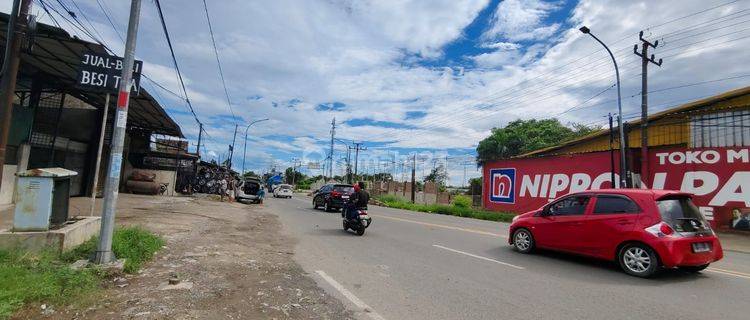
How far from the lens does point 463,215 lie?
2964 cm

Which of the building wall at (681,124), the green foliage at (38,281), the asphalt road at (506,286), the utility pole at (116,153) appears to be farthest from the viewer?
the building wall at (681,124)

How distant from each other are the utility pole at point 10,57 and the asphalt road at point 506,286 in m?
6.44

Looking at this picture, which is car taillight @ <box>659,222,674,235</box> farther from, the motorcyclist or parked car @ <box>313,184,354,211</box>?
parked car @ <box>313,184,354,211</box>

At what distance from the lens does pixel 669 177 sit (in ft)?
69.1

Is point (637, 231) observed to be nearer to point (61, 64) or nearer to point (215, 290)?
point (215, 290)

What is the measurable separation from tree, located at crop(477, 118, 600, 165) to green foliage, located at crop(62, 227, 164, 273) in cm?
5199

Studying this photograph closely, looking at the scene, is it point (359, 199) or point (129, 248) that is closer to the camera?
point (129, 248)

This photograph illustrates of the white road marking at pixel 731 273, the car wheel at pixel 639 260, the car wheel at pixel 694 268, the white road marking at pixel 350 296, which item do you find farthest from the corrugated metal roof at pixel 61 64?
the white road marking at pixel 731 273

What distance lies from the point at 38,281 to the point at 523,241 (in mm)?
8905

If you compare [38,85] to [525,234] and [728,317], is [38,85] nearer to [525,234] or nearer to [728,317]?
[525,234]

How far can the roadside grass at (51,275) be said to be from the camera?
16.0 feet

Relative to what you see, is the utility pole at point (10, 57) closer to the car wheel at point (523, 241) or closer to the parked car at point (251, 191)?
the car wheel at point (523, 241)

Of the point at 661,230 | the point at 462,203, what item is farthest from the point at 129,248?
the point at 462,203

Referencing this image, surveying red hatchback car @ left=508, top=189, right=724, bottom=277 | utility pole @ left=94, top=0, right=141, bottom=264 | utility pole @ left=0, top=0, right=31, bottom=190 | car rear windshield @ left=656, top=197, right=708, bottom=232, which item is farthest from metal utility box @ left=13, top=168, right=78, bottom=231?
car rear windshield @ left=656, top=197, right=708, bottom=232
